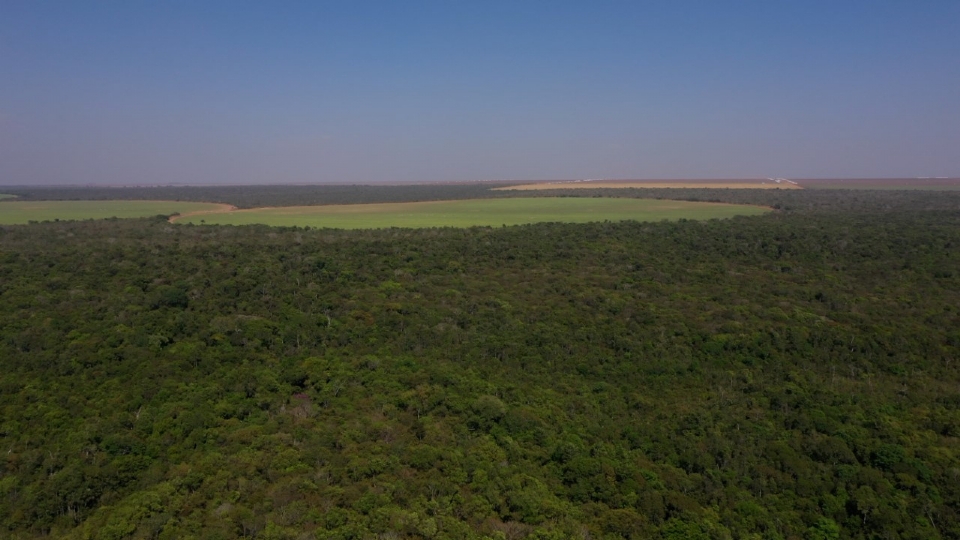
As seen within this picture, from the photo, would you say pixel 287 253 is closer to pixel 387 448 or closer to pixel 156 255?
pixel 156 255

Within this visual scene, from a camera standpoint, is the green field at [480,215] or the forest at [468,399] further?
the green field at [480,215]

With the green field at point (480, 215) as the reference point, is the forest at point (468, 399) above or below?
below

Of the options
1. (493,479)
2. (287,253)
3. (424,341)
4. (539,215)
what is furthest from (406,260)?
(539,215)

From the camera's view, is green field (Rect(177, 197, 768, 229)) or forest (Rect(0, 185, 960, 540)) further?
green field (Rect(177, 197, 768, 229))

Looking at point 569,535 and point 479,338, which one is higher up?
point 479,338

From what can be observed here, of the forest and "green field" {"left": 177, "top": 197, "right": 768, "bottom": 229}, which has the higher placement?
"green field" {"left": 177, "top": 197, "right": 768, "bottom": 229}
